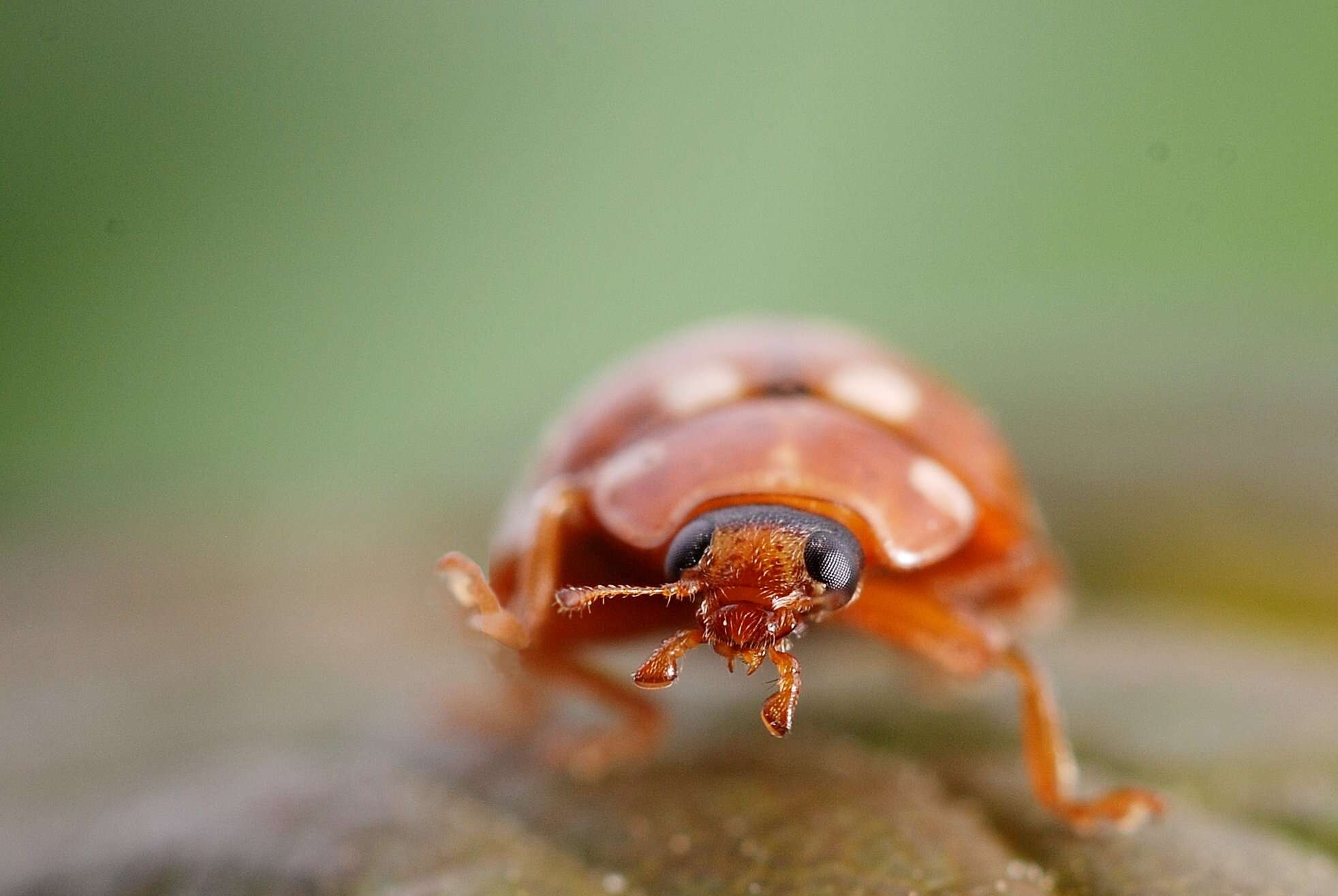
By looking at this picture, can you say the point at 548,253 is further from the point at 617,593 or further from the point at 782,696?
the point at 782,696

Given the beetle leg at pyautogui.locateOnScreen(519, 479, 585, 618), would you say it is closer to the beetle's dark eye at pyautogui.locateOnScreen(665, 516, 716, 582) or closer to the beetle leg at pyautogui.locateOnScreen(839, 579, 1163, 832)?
the beetle's dark eye at pyautogui.locateOnScreen(665, 516, 716, 582)

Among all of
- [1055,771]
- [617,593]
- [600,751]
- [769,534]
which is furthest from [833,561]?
[600,751]

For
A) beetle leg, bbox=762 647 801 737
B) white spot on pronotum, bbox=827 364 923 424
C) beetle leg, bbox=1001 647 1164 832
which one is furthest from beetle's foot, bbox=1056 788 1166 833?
white spot on pronotum, bbox=827 364 923 424

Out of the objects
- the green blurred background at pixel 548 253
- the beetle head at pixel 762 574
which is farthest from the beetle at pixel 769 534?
the green blurred background at pixel 548 253

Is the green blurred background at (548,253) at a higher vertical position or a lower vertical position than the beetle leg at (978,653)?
higher

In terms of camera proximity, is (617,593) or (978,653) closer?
(617,593)

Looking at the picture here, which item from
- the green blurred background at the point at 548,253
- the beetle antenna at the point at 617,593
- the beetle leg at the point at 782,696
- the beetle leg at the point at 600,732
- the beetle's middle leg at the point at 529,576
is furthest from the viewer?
the green blurred background at the point at 548,253

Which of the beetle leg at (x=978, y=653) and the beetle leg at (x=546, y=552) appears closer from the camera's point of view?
the beetle leg at (x=978, y=653)

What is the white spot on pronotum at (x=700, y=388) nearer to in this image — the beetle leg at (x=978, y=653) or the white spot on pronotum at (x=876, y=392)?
the white spot on pronotum at (x=876, y=392)
